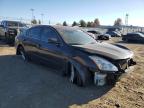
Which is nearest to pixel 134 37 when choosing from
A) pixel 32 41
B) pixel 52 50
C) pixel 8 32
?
pixel 8 32

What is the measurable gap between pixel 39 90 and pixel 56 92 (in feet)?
1.37

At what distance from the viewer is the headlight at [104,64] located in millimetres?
5609

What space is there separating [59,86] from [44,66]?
180 centimetres

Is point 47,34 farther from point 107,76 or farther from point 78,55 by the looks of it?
point 107,76

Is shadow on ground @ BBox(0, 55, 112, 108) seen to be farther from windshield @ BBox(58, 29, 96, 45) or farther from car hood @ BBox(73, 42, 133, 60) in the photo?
windshield @ BBox(58, 29, 96, 45)

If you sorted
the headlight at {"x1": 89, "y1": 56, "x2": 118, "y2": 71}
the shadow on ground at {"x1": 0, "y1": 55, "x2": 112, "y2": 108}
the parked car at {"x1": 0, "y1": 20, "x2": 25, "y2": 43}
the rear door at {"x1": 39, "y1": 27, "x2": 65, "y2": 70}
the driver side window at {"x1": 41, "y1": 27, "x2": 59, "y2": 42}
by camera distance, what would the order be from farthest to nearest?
the parked car at {"x1": 0, "y1": 20, "x2": 25, "y2": 43} → the driver side window at {"x1": 41, "y1": 27, "x2": 59, "y2": 42} → the rear door at {"x1": 39, "y1": 27, "x2": 65, "y2": 70} → the headlight at {"x1": 89, "y1": 56, "x2": 118, "y2": 71} → the shadow on ground at {"x1": 0, "y1": 55, "x2": 112, "y2": 108}

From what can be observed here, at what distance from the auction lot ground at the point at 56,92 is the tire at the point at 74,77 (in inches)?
4.5

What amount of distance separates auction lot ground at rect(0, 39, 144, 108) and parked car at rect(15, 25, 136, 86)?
30cm

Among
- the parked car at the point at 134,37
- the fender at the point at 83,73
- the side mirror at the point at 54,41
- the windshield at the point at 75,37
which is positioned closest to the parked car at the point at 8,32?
the windshield at the point at 75,37

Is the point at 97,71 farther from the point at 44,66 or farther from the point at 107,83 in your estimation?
the point at 44,66

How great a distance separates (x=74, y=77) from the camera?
6184mm

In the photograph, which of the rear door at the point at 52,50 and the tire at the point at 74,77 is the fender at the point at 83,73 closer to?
the tire at the point at 74,77

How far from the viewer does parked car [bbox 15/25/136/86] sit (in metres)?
5.69

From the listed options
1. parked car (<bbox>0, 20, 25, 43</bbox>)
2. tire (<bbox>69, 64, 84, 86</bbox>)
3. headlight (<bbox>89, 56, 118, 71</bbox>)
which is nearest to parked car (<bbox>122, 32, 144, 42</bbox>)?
parked car (<bbox>0, 20, 25, 43</bbox>)
